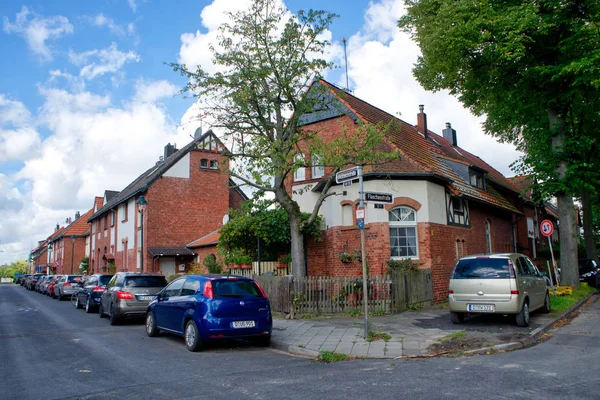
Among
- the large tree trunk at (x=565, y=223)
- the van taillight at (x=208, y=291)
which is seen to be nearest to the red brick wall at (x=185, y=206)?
the large tree trunk at (x=565, y=223)

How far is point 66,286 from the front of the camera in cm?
2719

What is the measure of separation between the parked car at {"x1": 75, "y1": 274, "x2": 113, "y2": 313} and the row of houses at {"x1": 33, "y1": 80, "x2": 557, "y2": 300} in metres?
1.76

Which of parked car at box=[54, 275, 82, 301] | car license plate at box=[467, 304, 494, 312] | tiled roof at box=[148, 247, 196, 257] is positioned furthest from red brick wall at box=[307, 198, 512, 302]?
parked car at box=[54, 275, 82, 301]

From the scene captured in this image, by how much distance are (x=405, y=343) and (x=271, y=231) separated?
9903mm

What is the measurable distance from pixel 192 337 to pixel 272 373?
2.74 m

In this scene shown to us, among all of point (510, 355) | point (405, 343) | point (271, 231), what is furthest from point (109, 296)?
point (510, 355)

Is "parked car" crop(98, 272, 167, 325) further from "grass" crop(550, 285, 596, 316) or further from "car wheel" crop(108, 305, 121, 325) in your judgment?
"grass" crop(550, 285, 596, 316)

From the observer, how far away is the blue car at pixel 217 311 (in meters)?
9.20

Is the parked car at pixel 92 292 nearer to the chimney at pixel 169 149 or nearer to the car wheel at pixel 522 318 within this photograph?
the car wheel at pixel 522 318

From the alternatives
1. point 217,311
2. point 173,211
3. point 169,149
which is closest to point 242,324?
point 217,311

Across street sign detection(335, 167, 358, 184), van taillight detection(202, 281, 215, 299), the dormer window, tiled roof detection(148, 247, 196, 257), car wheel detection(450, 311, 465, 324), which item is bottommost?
car wheel detection(450, 311, 465, 324)

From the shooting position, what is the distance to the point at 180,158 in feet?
111

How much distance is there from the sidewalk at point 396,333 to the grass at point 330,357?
234 mm

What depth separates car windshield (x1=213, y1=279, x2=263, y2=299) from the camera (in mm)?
9523
